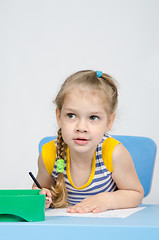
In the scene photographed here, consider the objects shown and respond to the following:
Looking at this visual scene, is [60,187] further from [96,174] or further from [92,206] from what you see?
[92,206]

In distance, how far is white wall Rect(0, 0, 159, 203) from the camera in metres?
2.50

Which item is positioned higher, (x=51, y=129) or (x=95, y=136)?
(x=95, y=136)

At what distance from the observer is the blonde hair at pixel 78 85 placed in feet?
4.19

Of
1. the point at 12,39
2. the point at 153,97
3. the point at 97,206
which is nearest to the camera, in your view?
the point at 97,206

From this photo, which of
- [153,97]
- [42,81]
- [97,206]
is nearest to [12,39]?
[42,81]

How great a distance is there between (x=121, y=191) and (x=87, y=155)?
0.18 meters

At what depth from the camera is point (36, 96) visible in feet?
8.45

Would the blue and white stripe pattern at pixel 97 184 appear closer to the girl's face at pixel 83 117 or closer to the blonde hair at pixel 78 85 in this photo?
the blonde hair at pixel 78 85

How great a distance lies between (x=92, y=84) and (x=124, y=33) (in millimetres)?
1417

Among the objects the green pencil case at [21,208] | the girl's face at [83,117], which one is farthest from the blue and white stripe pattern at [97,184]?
the green pencil case at [21,208]

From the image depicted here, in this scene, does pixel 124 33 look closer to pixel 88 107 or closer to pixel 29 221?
pixel 88 107

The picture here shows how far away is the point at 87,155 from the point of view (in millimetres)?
1386

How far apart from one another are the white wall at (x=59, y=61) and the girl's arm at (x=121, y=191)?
1.08 meters

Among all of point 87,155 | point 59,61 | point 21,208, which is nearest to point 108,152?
point 87,155
